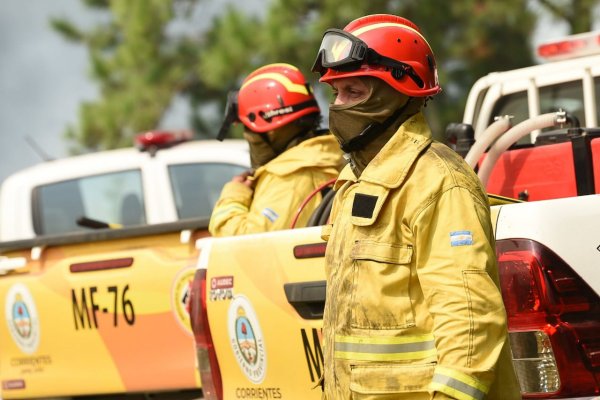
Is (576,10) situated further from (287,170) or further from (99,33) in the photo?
(287,170)


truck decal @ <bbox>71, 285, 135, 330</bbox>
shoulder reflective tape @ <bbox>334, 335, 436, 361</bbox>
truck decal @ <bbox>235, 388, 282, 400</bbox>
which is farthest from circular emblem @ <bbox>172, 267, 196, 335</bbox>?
shoulder reflective tape @ <bbox>334, 335, 436, 361</bbox>

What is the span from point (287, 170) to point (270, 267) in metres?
1.18

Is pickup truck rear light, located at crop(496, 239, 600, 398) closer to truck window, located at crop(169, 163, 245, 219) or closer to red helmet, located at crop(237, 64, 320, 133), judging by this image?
red helmet, located at crop(237, 64, 320, 133)

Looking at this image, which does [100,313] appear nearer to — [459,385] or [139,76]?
[459,385]

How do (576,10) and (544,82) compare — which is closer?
(544,82)

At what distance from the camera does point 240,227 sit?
577 cm

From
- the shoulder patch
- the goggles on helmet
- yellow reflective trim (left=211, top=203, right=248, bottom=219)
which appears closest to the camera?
the shoulder patch

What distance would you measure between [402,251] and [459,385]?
0.38 m

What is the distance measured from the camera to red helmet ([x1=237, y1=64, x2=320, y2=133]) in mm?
6305

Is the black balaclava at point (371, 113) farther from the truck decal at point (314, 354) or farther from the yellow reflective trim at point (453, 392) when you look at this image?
the truck decal at point (314, 354)

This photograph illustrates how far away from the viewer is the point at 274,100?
20.8ft

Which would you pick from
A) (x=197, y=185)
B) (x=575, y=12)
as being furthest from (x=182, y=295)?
(x=575, y=12)

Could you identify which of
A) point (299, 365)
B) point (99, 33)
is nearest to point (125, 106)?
point (99, 33)

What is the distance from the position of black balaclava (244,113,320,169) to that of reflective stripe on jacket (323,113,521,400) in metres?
2.89
